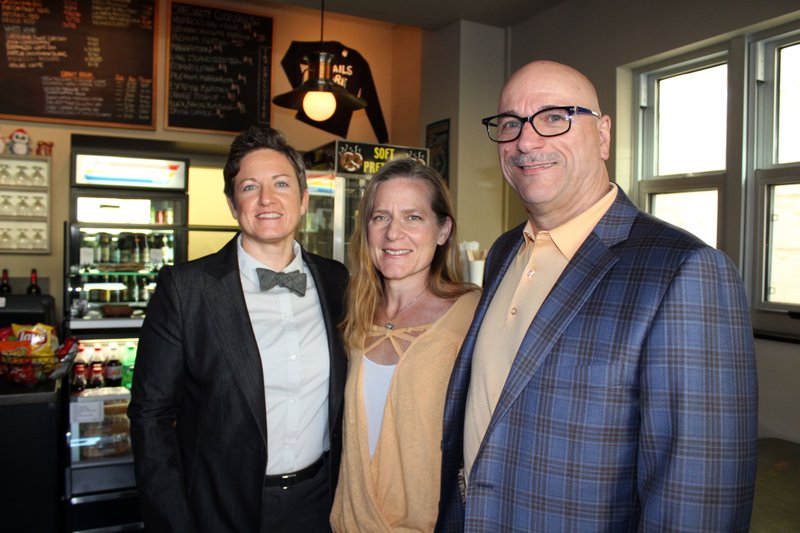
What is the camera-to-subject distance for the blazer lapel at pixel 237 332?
1611 mm

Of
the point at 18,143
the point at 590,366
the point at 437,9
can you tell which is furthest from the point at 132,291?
the point at 590,366

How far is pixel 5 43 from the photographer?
5.00m

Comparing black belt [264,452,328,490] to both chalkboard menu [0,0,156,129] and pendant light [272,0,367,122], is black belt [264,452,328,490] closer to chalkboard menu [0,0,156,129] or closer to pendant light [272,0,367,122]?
pendant light [272,0,367,122]

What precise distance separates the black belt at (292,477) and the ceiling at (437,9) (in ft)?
11.4

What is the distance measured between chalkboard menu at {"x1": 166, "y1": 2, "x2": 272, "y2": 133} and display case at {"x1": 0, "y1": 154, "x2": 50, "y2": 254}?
112 cm

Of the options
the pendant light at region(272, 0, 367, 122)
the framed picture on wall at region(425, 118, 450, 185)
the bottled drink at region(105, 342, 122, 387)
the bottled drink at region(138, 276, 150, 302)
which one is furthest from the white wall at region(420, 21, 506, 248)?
the bottled drink at region(105, 342, 122, 387)

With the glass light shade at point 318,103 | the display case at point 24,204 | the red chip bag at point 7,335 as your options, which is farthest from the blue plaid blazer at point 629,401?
the display case at point 24,204

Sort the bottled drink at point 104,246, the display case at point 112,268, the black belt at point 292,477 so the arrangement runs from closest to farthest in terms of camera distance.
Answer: the black belt at point 292,477
the display case at point 112,268
the bottled drink at point 104,246

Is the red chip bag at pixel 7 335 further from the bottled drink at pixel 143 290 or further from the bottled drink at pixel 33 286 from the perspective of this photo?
the bottled drink at pixel 33 286

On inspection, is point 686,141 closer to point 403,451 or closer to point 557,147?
point 557,147

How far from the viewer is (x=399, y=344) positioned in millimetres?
1646

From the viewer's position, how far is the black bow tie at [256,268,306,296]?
1768 mm

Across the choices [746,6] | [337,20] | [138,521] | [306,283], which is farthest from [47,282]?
[746,6]

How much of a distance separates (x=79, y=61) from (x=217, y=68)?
1.09 m
